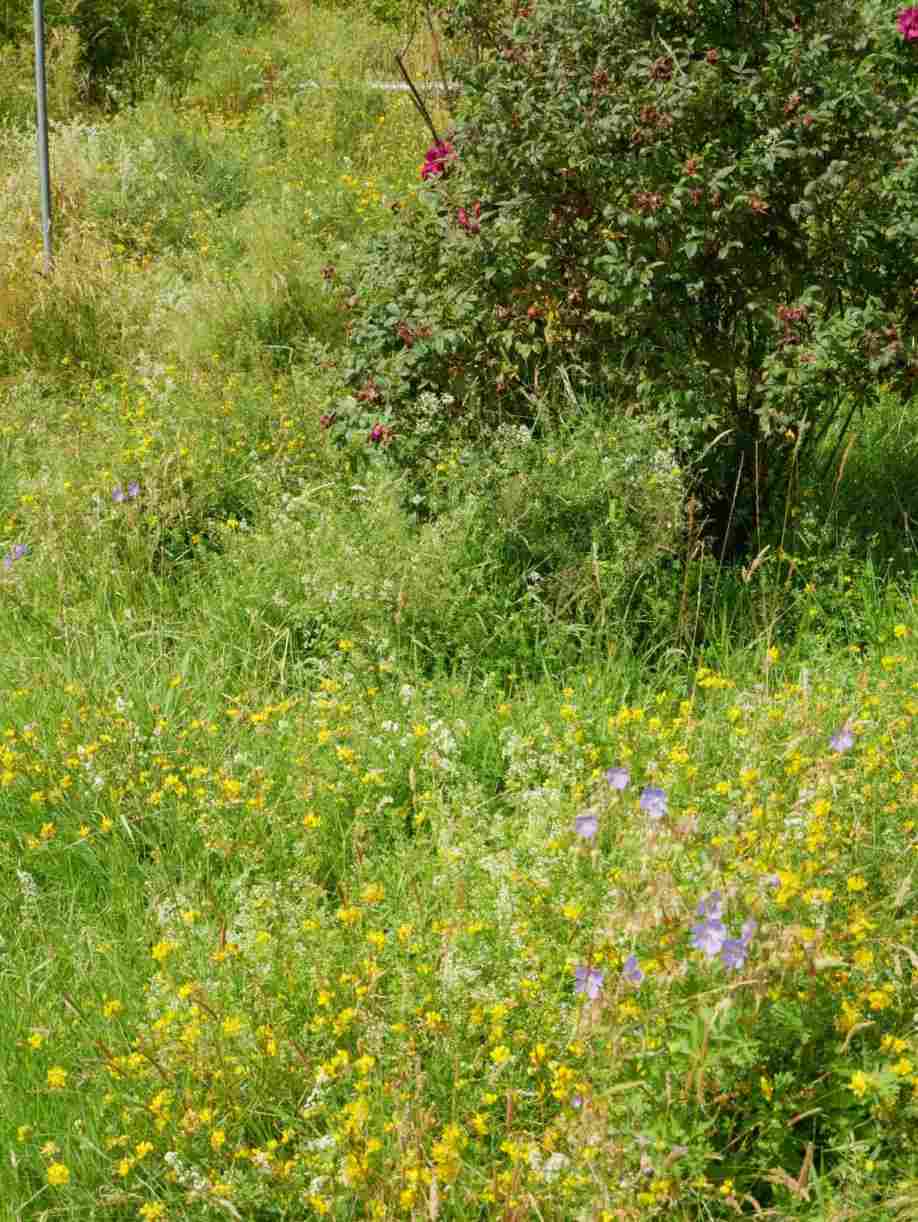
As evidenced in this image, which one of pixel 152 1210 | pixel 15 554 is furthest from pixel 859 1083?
pixel 15 554

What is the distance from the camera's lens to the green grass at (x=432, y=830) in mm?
2072

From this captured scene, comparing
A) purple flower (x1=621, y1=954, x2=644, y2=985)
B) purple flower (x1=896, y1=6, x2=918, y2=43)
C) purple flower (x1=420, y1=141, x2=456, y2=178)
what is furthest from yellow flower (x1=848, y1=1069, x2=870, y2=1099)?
purple flower (x1=420, y1=141, x2=456, y2=178)

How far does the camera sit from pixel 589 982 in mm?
2023

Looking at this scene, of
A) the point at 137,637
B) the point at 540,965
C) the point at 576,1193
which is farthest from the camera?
the point at 137,637

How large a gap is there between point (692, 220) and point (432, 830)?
2.04 metres

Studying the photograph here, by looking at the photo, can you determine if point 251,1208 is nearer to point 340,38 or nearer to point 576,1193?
point 576,1193

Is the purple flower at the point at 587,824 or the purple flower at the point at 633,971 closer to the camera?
the purple flower at the point at 633,971

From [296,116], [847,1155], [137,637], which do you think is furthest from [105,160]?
[847,1155]

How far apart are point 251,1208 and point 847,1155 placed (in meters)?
0.98

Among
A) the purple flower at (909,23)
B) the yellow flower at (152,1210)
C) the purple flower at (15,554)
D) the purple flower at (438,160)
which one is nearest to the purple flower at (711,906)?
the yellow flower at (152,1210)

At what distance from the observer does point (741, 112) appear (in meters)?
4.03

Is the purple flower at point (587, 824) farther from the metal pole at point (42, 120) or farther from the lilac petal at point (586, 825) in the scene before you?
the metal pole at point (42, 120)

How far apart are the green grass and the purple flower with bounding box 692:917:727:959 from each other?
0.09m

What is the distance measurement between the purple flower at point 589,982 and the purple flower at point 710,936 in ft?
0.57
